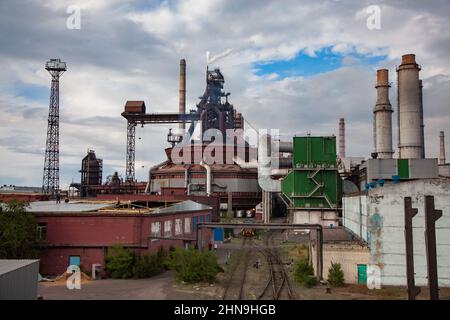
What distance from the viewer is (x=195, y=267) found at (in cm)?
2358

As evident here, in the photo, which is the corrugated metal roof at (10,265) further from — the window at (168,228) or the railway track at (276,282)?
the window at (168,228)

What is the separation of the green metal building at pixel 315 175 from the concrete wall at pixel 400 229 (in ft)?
91.6

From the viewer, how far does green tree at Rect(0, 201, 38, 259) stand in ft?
76.2

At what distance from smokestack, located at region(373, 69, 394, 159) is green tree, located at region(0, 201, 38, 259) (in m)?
47.8

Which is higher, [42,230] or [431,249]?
[431,249]

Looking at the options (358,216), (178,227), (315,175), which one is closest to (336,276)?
(358,216)

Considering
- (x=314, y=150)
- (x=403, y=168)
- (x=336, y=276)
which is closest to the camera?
(x=336, y=276)

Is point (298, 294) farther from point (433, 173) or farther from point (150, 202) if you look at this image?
point (433, 173)

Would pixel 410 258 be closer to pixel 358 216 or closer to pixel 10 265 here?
pixel 10 265

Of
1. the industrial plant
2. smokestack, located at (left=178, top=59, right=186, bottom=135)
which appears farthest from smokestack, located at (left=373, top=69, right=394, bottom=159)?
smokestack, located at (left=178, top=59, right=186, bottom=135)

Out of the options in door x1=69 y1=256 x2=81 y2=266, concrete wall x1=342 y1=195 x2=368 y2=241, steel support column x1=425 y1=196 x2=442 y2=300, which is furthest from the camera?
concrete wall x1=342 y1=195 x2=368 y2=241

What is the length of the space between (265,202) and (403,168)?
21763mm

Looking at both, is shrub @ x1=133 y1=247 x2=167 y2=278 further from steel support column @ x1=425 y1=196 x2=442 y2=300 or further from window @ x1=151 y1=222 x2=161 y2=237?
steel support column @ x1=425 y1=196 x2=442 y2=300

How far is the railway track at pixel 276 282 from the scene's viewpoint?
845 inches
